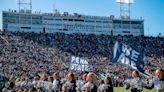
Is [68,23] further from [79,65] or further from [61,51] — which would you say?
[79,65]

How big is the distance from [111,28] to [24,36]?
69.2 ft

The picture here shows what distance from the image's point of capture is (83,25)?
3561 inches

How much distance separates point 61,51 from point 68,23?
1904 cm

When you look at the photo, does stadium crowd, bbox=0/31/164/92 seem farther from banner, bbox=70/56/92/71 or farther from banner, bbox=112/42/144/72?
banner, bbox=112/42/144/72

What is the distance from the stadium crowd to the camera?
2290 inches

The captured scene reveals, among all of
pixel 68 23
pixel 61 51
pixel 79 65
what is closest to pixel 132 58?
pixel 79 65

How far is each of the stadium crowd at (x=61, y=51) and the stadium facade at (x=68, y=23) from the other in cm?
609

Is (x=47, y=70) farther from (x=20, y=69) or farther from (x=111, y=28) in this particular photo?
(x=111, y=28)

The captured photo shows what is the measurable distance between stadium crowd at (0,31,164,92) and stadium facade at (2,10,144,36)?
6.09 meters

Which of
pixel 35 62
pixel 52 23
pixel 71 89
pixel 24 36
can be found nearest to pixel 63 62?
pixel 35 62

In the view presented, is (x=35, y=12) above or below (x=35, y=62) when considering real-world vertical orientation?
above

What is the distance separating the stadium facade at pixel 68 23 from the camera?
8600cm

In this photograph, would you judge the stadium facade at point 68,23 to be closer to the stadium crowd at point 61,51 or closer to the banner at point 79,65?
the stadium crowd at point 61,51

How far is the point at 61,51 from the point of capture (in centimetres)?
7081
